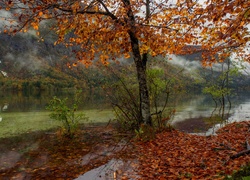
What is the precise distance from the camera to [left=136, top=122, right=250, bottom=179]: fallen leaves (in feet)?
22.5

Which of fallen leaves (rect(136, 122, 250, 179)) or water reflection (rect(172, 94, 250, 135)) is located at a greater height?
fallen leaves (rect(136, 122, 250, 179))

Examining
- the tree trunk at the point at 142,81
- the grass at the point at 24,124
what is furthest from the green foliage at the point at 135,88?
the grass at the point at 24,124

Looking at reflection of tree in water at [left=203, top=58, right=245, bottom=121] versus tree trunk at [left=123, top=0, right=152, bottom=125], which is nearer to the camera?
tree trunk at [left=123, top=0, right=152, bottom=125]

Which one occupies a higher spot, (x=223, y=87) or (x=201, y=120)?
(x=223, y=87)

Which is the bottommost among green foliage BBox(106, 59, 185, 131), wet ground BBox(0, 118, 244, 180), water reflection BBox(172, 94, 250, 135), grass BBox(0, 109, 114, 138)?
water reflection BBox(172, 94, 250, 135)

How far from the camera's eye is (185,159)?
28.0ft

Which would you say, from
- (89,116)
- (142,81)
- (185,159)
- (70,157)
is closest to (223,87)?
(89,116)

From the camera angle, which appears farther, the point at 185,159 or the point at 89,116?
the point at 89,116

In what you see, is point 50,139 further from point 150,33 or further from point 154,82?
point 150,33

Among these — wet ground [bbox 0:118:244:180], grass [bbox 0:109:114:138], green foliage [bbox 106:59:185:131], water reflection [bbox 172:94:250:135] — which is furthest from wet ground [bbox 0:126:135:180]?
water reflection [bbox 172:94:250:135]

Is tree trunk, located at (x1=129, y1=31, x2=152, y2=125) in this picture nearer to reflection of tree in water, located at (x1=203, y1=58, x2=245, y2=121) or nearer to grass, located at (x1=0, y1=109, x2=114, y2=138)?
grass, located at (x1=0, y1=109, x2=114, y2=138)

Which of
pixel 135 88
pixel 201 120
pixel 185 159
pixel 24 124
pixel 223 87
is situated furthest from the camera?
pixel 223 87

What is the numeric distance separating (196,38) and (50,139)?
943cm

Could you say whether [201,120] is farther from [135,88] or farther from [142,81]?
[142,81]
